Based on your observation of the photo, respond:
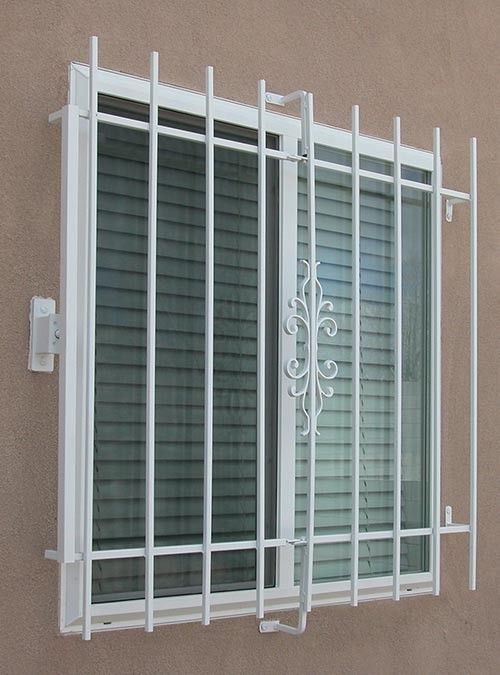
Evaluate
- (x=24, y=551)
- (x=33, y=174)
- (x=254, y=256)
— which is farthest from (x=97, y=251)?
(x=24, y=551)

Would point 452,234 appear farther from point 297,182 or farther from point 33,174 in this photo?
point 33,174

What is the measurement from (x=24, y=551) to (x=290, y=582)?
2.79ft

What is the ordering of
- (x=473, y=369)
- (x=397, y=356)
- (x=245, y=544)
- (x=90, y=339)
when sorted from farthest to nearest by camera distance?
(x=473, y=369) → (x=397, y=356) → (x=245, y=544) → (x=90, y=339)

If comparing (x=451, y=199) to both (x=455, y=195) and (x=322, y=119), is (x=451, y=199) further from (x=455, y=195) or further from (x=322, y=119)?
(x=322, y=119)

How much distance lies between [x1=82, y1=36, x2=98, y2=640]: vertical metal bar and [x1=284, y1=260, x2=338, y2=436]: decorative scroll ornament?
2.21 ft

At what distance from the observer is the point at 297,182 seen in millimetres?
3363

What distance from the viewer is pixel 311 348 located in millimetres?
3219

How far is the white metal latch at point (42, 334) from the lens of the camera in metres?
2.79

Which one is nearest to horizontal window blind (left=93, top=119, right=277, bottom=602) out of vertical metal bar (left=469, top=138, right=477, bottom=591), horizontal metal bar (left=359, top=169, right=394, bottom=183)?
horizontal metal bar (left=359, top=169, right=394, bottom=183)

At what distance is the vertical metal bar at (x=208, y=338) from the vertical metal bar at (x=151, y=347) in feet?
0.47

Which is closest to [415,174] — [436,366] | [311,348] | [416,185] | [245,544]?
[416,185]

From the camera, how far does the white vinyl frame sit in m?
2.78

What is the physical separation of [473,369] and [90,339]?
138cm

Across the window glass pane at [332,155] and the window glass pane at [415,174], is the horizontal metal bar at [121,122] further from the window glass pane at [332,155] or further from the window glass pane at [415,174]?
the window glass pane at [415,174]
